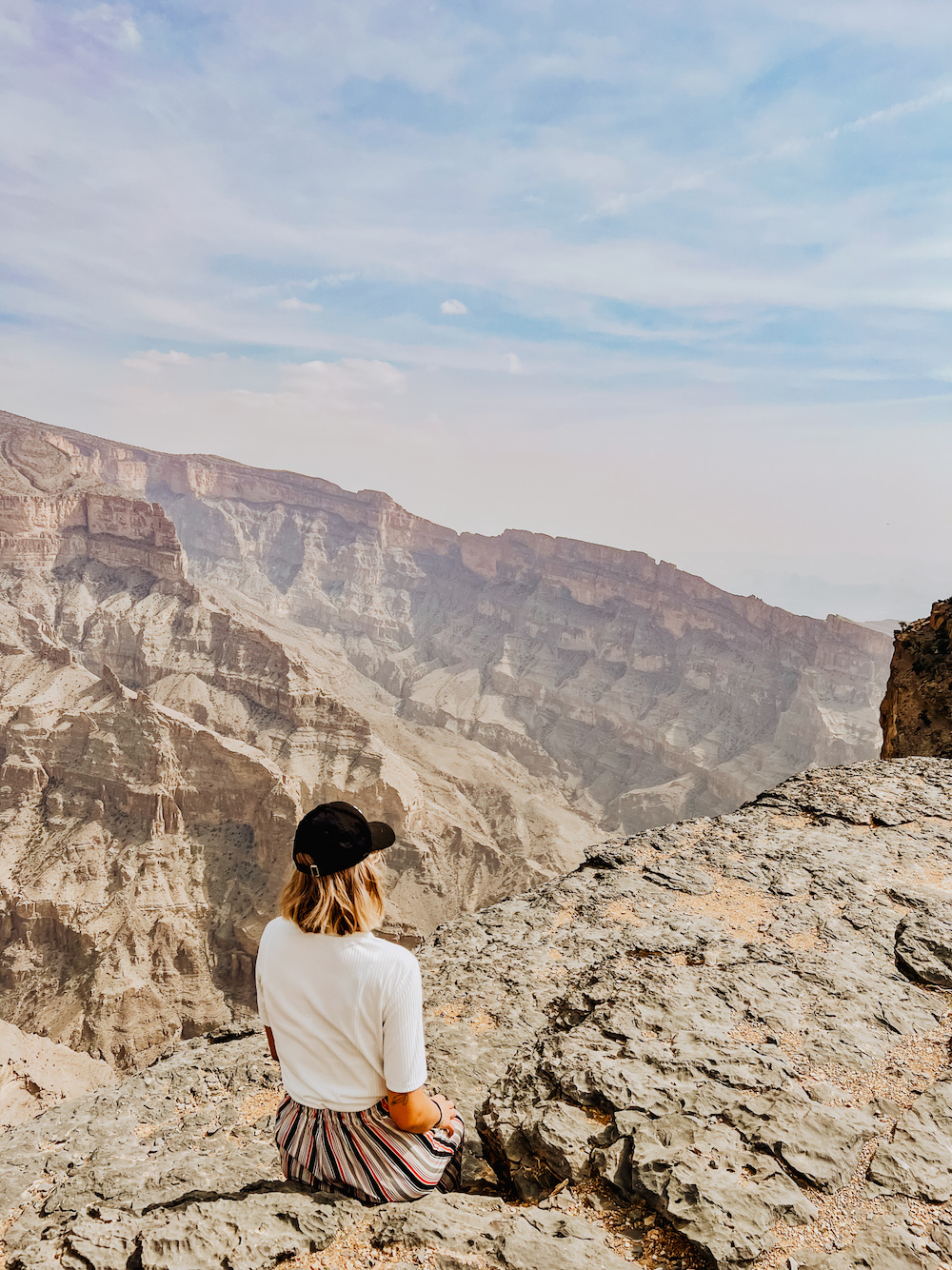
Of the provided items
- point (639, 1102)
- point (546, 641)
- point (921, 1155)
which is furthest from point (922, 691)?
point (546, 641)

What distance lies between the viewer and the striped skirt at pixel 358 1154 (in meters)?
2.77

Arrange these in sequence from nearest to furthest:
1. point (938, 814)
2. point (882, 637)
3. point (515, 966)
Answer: point (515, 966) → point (938, 814) → point (882, 637)

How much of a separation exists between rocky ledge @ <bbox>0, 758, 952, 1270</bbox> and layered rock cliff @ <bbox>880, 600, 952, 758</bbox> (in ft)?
21.2

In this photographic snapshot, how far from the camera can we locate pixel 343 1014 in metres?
2.55

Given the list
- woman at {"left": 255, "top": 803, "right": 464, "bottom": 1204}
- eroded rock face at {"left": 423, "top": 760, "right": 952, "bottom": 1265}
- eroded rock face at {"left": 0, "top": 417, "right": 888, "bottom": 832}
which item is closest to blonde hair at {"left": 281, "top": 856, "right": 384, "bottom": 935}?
woman at {"left": 255, "top": 803, "right": 464, "bottom": 1204}

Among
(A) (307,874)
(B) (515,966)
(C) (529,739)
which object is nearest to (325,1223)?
(A) (307,874)

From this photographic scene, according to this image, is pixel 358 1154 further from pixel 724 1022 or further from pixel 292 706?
pixel 292 706

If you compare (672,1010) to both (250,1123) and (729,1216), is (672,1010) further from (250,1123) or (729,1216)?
(250,1123)

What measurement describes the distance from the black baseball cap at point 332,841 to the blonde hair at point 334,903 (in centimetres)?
5

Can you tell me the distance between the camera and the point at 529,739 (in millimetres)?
82938

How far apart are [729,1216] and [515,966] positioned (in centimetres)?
353

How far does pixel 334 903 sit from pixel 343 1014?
0.47m

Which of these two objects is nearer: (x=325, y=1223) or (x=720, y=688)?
(x=325, y=1223)

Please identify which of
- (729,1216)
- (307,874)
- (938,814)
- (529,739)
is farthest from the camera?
(529,739)
